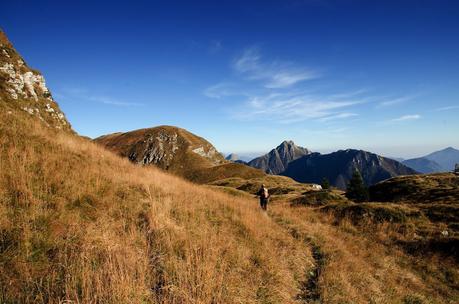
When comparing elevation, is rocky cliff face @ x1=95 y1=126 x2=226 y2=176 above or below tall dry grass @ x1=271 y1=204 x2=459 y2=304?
above

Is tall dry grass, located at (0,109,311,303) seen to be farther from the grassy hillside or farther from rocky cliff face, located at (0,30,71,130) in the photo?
rocky cliff face, located at (0,30,71,130)

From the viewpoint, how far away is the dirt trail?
6.33 metres

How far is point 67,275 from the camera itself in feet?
12.1

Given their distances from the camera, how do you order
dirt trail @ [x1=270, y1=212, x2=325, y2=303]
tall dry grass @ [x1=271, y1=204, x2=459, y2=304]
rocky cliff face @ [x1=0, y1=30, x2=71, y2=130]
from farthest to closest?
rocky cliff face @ [x1=0, y1=30, x2=71, y2=130]
tall dry grass @ [x1=271, y1=204, x2=459, y2=304]
dirt trail @ [x1=270, y1=212, x2=325, y2=303]

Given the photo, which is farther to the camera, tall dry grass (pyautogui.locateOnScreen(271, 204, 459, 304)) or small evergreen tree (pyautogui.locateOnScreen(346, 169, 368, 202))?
small evergreen tree (pyautogui.locateOnScreen(346, 169, 368, 202))

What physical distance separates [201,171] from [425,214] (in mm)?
100193

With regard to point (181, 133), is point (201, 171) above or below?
below

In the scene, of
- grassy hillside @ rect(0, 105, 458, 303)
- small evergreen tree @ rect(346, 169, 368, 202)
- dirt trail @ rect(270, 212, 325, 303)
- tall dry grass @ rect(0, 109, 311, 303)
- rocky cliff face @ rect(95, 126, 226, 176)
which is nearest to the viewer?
tall dry grass @ rect(0, 109, 311, 303)

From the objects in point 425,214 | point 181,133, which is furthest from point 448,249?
point 181,133

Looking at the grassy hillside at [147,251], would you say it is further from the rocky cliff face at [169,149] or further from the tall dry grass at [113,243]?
the rocky cliff face at [169,149]

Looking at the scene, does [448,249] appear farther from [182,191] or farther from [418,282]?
[182,191]

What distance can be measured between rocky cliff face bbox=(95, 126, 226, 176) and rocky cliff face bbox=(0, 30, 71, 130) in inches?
3624

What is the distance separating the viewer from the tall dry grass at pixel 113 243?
3.91 metres

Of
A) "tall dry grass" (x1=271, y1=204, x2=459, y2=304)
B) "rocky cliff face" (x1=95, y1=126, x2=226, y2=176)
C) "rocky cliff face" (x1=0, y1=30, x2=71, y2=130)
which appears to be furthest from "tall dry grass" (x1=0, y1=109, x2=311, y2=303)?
"rocky cliff face" (x1=95, y1=126, x2=226, y2=176)
